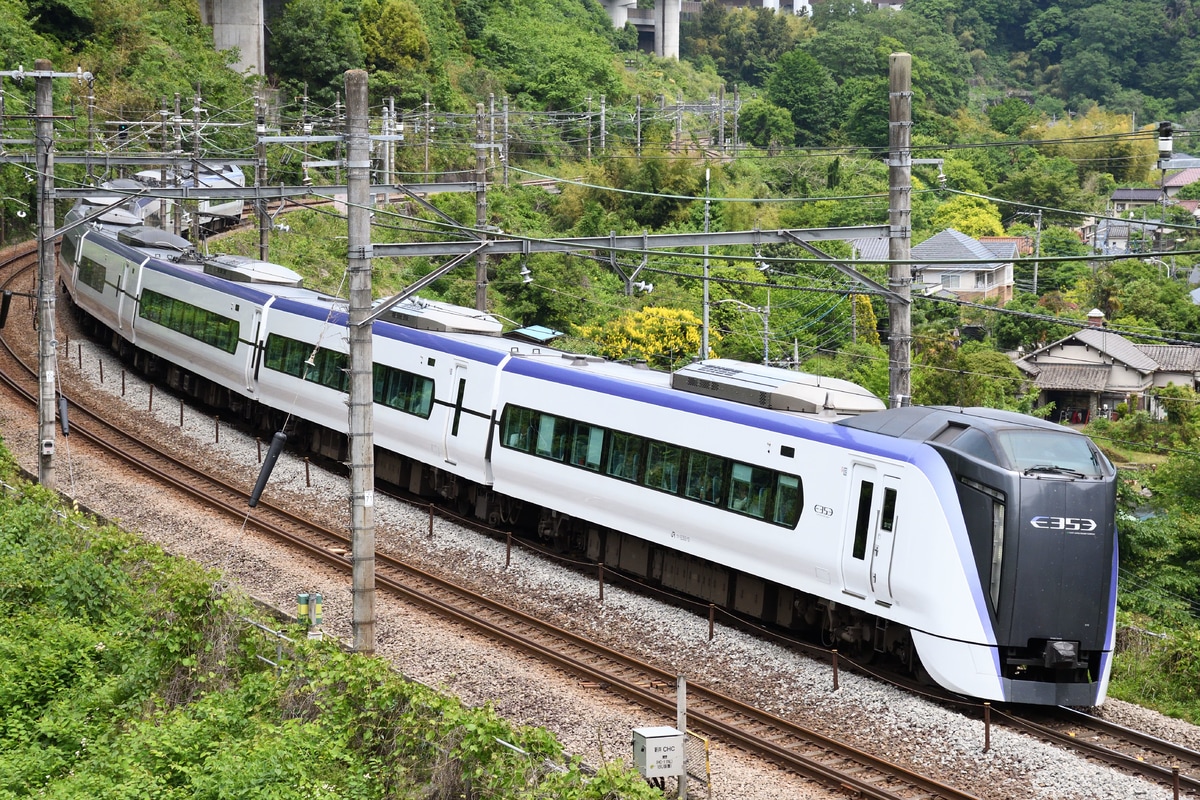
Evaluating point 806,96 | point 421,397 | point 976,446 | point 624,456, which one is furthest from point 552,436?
point 806,96

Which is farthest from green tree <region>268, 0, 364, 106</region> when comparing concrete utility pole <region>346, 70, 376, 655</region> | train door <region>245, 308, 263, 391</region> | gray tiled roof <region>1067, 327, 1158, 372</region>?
concrete utility pole <region>346, 70, 376, 655</region>

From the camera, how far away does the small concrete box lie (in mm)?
10734

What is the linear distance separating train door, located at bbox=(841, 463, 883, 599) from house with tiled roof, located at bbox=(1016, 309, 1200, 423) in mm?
38129

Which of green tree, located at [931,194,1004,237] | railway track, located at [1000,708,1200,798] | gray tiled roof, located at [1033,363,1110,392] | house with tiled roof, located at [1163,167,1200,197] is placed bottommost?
gray tiled roof, located at [1033,363,1110,392]

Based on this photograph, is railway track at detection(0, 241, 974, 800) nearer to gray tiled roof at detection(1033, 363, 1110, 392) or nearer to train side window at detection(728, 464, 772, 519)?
train side window at detection(728, 464, 772, 519)

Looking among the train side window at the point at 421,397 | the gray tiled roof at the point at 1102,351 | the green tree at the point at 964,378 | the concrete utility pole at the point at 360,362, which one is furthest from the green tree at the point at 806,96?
the concrete utility pole at the point at 360,362

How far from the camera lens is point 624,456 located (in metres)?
17.0

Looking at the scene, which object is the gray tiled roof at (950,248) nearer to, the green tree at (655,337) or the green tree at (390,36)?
the green tree at (390,36)

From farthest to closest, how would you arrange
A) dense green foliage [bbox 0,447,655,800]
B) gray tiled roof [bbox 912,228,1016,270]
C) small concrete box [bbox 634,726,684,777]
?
gray tiled roof [bbox 912,228,1016,270] → small concrete box [bbox 634,726,684,777] → dense green foliage [bbox 0,447,655,800]

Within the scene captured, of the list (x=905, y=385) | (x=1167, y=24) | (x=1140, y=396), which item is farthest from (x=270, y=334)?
(x=1167, y=24)

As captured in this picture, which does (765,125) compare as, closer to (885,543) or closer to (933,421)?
(933,421)

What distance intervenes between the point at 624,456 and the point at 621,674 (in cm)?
342

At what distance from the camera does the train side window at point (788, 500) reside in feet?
47.3

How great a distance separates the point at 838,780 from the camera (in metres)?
11.3
